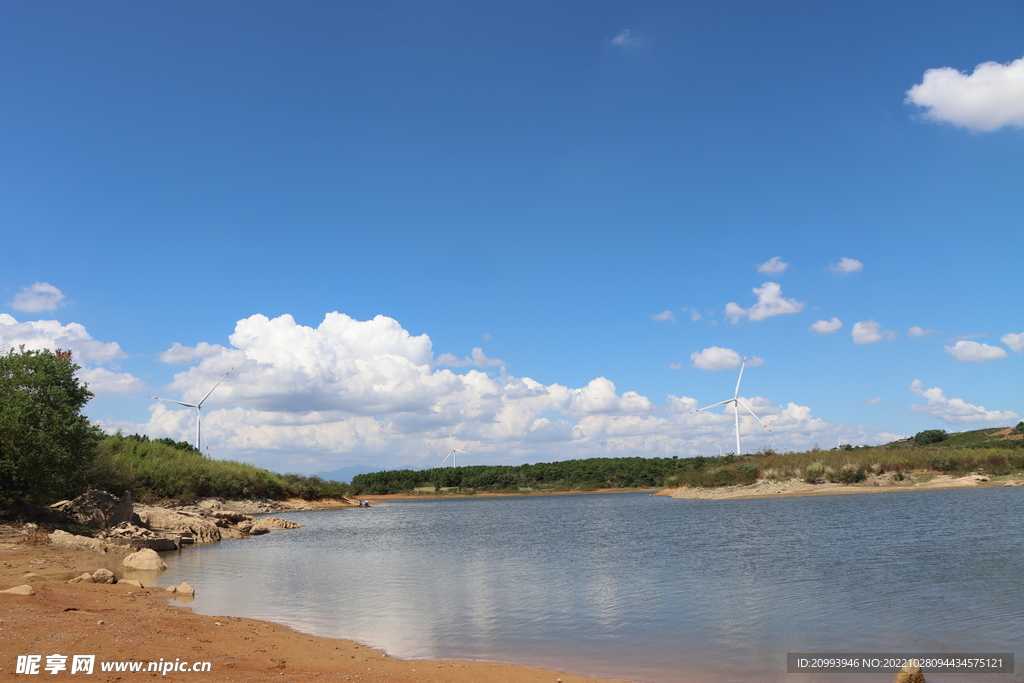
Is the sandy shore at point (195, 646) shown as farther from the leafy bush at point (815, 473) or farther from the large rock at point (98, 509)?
the leafy bush at point (815, 473)

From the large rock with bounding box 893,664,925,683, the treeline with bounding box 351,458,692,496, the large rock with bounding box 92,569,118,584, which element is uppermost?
the large rock with bounding box 893,664,925,683

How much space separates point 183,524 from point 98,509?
750 cm

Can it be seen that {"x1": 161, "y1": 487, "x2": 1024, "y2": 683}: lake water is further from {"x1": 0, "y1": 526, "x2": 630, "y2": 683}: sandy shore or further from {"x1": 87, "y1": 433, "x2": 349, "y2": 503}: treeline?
{"x1": 87, "y1": 433, "x2": 349, "y2": 503}: treeline

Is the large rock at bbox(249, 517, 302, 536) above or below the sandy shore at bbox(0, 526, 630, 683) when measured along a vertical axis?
below

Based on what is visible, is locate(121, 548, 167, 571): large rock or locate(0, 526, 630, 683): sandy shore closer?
locate(0, 526, 630, 683): sandy shore

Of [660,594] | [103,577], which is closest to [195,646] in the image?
[103,577]

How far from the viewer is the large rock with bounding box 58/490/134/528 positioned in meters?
35.2

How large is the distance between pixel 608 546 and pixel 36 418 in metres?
30.7

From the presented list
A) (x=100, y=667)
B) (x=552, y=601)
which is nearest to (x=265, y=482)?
(x=552, y=601)

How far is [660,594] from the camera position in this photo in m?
19.5

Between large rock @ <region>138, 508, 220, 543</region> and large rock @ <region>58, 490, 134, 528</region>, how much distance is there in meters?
3.84

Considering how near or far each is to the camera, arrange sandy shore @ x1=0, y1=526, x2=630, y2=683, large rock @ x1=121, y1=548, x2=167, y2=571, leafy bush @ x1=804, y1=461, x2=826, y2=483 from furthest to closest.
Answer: leafy bush @ x1=804, y1=461, x2=826, y2=483 → large rock @ x1=121, y1=548, x2=167, y2=571 → sandy shore @ x1=0, y1=526, x2=630, y2=683

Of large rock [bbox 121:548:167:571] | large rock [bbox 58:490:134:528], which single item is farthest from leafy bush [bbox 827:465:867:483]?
large rock [bbox 121:548:167:571]

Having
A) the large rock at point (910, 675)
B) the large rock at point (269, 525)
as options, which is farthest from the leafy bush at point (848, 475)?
the large rock at point (910, 675)
